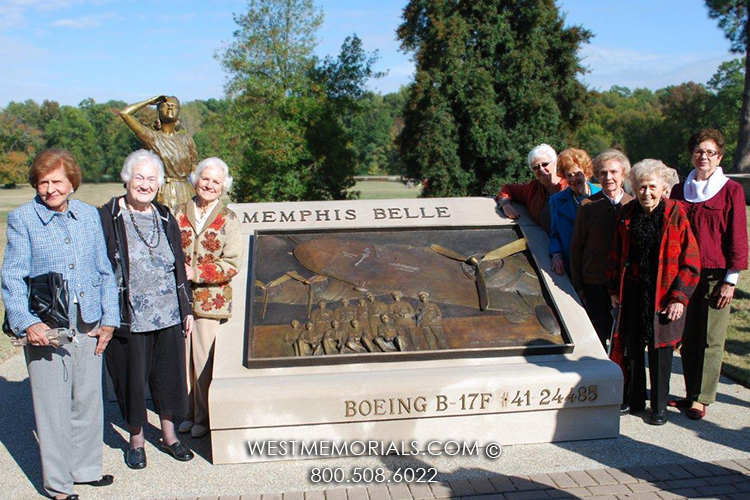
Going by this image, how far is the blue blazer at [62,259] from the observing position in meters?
3.33

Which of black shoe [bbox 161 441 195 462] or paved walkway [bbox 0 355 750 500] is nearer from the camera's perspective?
paved walkway [bbox 0 355 750 500]

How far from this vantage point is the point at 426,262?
16.2 feet

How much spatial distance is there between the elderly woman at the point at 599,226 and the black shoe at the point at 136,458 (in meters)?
3.20

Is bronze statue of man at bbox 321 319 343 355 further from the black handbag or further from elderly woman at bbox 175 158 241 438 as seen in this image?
the black handbag

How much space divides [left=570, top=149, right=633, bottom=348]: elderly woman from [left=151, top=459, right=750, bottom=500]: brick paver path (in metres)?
1.42

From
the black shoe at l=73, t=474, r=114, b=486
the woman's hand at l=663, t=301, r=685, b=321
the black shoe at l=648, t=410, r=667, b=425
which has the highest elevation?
the woman's hand at l=663, t=301, r=685, b=321

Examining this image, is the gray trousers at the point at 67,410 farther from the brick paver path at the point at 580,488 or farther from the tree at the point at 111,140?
the tree at the point at 111,140

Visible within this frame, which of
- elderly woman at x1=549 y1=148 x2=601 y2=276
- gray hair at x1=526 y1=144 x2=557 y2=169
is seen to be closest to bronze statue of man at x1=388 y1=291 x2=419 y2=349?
elderly woman at x1=549 y1=148 x2=601 y2=276

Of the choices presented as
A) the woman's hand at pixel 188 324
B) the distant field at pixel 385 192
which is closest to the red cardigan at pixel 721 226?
the woman's hand at pixel 188 324

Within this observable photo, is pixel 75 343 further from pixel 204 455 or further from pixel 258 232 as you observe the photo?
pixel 258 232

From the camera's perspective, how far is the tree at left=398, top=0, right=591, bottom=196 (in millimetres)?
19141

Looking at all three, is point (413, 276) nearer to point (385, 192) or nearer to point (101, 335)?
point (101, 335)

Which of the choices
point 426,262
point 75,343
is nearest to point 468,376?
point 426,262

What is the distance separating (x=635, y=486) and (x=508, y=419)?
2.75 ft
